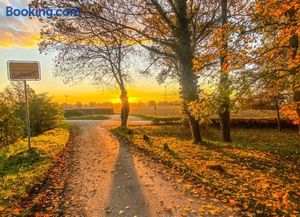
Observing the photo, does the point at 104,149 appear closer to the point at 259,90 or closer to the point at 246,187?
the point at 259,90

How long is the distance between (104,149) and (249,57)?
26.2 feet

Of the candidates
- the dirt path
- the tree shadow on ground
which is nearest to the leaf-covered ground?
the dirt path

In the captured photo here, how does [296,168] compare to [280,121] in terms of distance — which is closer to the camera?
[296,168]

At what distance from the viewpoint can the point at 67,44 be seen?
17.8 metres

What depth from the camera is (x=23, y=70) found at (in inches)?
525

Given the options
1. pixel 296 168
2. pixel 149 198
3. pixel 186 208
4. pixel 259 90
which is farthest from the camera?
pixel 259 90

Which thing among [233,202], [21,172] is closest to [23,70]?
[21,172]

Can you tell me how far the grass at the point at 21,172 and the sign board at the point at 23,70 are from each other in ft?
10.3

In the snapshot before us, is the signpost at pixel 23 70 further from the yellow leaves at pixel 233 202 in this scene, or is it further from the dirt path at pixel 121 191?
the yellow leaves at pixel 233 202

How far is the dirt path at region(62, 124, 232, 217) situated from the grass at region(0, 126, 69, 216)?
3.20 feet

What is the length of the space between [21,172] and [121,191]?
4183 mm

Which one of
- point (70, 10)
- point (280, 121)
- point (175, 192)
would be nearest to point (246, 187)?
point (175, 192)

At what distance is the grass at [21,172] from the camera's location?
728 cm

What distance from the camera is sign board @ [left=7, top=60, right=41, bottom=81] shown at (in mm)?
13164
